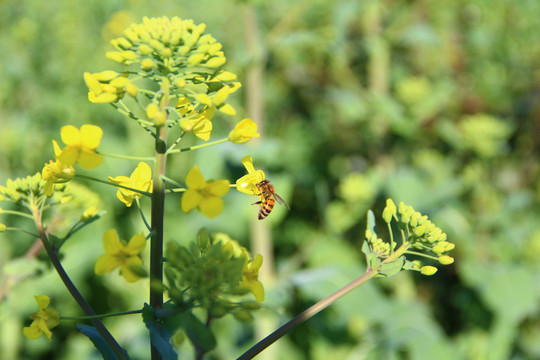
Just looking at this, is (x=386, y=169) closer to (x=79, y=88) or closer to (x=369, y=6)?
(x=369, y=6)

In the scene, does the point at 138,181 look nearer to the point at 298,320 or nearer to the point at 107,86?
the point at 107,86

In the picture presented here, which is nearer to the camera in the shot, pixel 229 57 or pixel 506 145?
pixel 506 145

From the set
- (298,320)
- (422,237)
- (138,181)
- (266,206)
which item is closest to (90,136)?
(138,181)

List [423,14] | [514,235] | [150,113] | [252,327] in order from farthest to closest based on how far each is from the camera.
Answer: [423,14] < [514,235] < [252,327] < [150,113]

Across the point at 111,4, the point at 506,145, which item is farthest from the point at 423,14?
the point at 111,4

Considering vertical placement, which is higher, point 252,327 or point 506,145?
point 506,145
